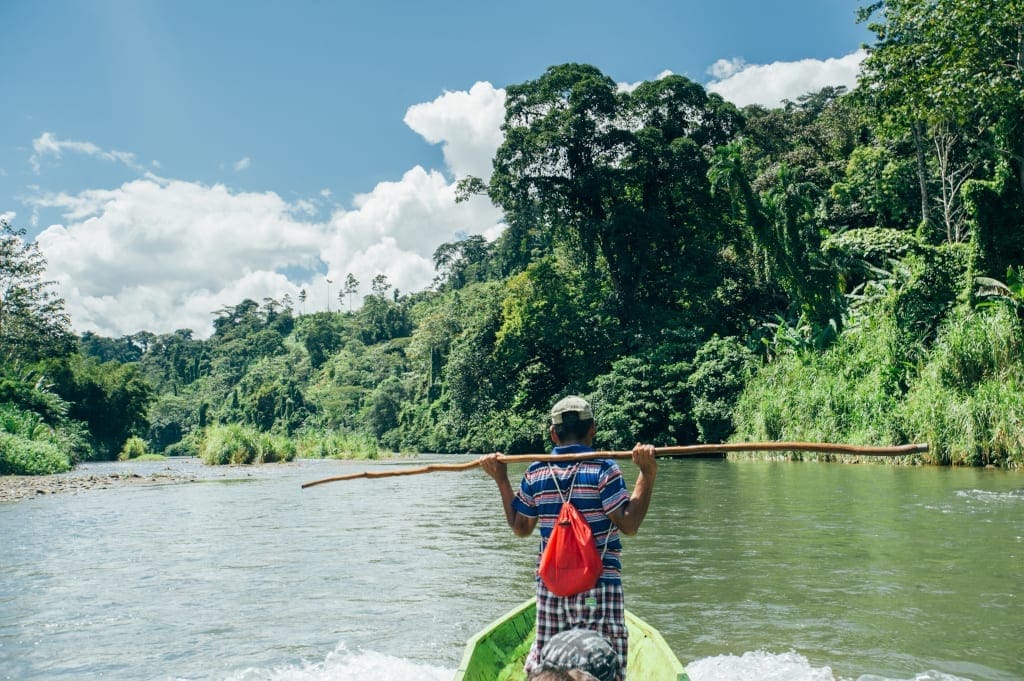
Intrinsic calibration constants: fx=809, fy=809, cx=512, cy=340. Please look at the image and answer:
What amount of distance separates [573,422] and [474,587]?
5.20 m

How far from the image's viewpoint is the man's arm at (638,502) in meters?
3.28

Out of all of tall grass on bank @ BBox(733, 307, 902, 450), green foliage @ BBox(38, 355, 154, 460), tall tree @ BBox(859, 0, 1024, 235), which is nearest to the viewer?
tall tree @ BBox(859, 0, 1024, 235)

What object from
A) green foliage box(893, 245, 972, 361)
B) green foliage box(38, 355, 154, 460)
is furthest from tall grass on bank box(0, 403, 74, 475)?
green foliage box(893, 245, 972, 361)

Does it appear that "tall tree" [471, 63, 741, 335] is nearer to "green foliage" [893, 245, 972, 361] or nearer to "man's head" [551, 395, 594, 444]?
"green foliage" [893, 245, 972, 361]

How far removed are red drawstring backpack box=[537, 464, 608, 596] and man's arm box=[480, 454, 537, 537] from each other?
0.20 meters

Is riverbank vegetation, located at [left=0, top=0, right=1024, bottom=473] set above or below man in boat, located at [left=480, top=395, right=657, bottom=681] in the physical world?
above

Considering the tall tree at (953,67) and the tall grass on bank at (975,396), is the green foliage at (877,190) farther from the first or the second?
the tall grass on bank at (975,396)

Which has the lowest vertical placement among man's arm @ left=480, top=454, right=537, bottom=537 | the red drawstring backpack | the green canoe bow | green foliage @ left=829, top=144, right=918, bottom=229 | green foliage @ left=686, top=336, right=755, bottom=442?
the green canoe bow

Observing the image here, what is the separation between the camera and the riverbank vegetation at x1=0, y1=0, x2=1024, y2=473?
19.0 metres

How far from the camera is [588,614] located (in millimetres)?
3322

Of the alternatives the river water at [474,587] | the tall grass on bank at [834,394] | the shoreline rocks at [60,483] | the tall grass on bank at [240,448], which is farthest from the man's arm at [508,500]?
the tall grass on bank at [240,448]

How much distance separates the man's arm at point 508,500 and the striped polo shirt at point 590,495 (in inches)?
3.0

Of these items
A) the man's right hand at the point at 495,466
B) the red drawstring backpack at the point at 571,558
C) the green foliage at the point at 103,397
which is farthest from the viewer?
the green foliage at the point at 103,397

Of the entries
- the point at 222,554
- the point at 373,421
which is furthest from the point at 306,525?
the point at 373,421
